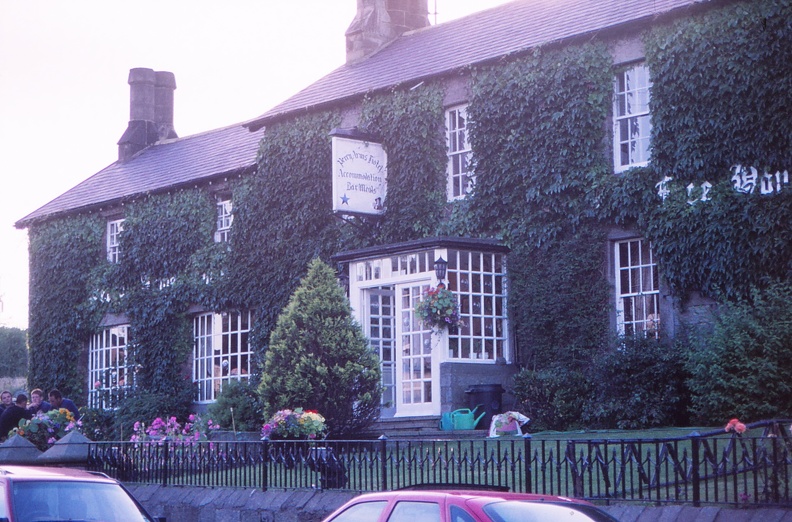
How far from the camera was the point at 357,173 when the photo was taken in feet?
79.8

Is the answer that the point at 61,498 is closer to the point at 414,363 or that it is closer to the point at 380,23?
the point at 414,363

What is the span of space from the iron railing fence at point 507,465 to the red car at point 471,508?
1088 millimetres

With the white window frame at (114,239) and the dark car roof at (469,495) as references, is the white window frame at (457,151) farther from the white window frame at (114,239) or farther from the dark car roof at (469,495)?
the dark car roof at (469,495)

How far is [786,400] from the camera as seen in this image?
17484mm

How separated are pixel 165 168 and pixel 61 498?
916 inches

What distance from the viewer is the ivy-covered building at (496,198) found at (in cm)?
1933

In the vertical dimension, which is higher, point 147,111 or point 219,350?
point 147,111

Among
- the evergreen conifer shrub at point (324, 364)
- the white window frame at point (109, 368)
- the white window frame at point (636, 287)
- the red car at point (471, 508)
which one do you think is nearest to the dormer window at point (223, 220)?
the white window frame at point (109, 368)

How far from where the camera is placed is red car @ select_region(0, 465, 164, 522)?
35.0 ft

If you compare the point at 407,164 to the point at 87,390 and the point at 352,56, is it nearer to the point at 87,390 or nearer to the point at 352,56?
the point at 352,56

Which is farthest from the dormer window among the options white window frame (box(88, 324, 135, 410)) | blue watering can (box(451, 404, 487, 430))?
blue watering can (box(451, 404, 487, 430))

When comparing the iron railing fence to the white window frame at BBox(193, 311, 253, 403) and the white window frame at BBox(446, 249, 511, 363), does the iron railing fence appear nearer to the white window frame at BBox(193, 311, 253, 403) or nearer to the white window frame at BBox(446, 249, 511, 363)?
the white window frame at BBox(446, 249, 511, 363)

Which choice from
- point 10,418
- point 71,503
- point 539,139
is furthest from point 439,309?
point 71,503

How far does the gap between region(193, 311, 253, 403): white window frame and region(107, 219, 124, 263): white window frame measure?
12.6 ft
